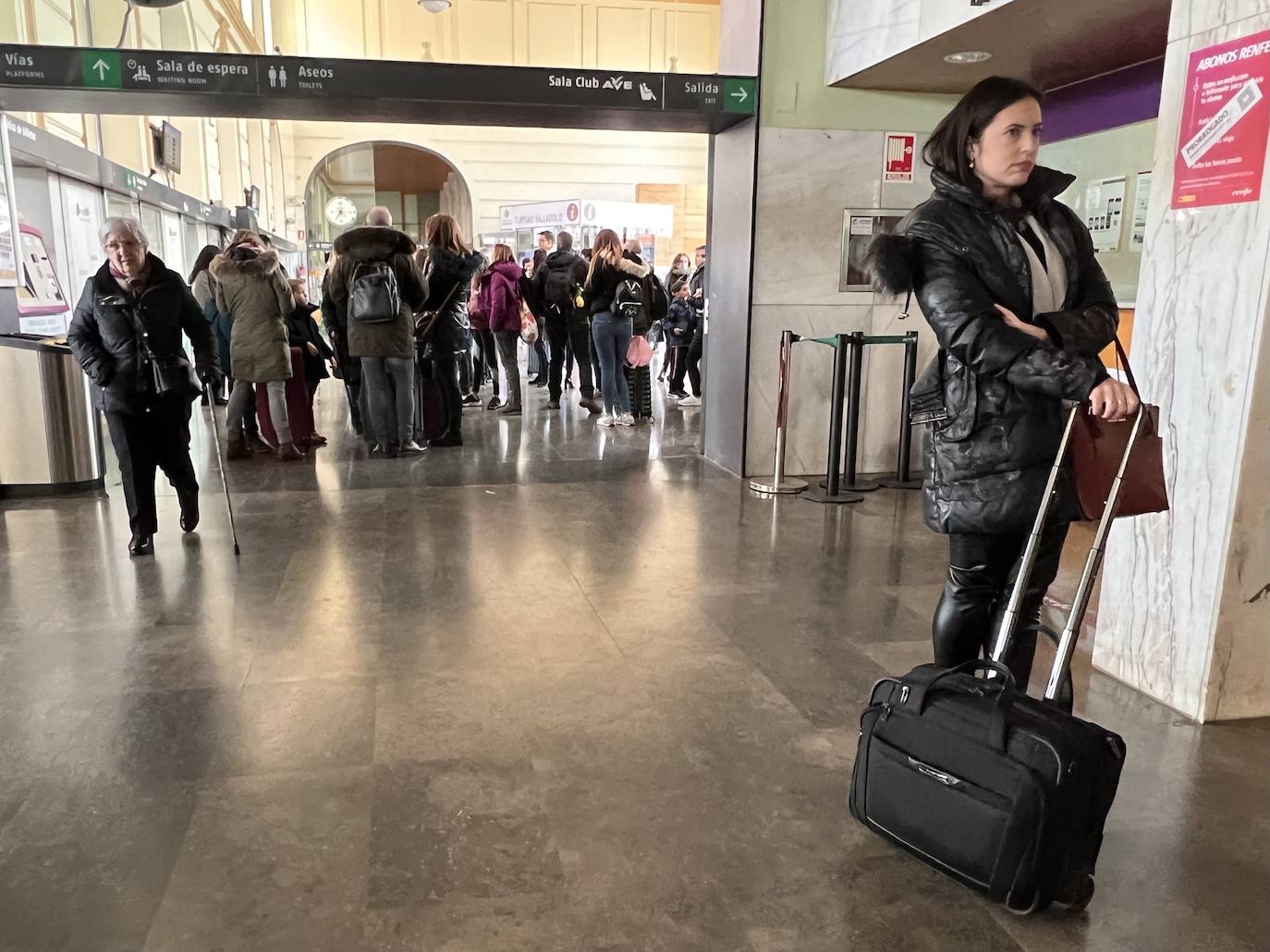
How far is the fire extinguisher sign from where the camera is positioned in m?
6.31

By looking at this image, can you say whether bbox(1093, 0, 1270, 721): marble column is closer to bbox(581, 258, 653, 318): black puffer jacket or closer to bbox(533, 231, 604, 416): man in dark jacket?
bbox(581, 258, 653, 318): black puffer jacket

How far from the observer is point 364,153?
25.5 meters

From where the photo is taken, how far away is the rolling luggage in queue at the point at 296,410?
7145 millimetres

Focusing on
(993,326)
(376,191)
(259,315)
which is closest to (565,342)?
(259,315)

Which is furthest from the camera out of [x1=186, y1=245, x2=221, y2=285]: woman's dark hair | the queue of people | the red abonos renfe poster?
[x1=186, y1=245, x2=221, y2=285]: woman's dark hair

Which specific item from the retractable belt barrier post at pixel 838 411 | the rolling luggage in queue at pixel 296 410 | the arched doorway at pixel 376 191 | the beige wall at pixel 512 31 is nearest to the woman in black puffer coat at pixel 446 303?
the rolling luggage in queue at pixel 296 410

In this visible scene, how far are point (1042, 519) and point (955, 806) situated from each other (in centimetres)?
67

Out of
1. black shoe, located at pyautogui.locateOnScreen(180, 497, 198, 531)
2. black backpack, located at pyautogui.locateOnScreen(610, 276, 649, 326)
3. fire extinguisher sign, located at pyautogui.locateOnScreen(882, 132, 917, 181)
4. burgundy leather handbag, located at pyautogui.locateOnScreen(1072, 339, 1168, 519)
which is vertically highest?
fire extinguisher sign, located at pyautogui.locateOnScreen(882, 132, 917, 181)

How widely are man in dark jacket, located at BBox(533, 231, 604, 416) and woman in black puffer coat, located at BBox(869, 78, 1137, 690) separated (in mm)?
7129

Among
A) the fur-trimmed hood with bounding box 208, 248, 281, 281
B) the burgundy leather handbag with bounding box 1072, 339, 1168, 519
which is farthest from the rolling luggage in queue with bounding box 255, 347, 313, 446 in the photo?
the burgundy leather handbag with bounding box 1072, 339, 1168, 519

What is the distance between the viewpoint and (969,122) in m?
2.26

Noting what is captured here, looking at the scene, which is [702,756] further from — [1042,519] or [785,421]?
[785,421]

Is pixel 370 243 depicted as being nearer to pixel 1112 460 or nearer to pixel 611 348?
pixel 611 348

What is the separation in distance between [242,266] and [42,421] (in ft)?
5.38
